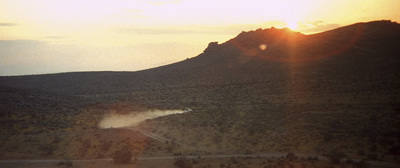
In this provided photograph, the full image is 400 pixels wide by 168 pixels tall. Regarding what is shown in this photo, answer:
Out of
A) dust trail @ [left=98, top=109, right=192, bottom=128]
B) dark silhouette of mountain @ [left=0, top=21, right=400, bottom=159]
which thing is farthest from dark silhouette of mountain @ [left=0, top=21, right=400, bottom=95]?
dust trail @ [left=98, top=109, right=192, bottom=128]

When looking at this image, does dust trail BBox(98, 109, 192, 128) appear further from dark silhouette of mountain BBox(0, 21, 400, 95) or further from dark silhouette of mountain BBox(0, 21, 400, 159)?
dark silhouette of mountain BBox(0, 21, 400, 95)

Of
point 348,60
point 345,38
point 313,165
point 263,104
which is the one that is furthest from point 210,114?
point 345,38

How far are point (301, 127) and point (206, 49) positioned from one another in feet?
310

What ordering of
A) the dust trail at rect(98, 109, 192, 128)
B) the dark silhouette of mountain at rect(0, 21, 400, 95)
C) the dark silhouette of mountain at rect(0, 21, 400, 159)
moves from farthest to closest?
the dark silhouette of mountain at rect(0, 21, 400, 95)
the dust trail at rect(98, 109, 192, 128)
the dark silhouette of mountain at rect(0, 21, 400, 159)

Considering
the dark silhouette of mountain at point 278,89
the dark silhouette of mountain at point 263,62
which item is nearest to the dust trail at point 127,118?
the dark silhouette of mountain at point 278,89

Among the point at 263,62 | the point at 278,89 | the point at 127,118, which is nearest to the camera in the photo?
the point at 127,118

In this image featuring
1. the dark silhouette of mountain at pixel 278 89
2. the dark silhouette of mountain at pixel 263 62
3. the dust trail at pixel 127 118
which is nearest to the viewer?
the dark silhouette of mountain at pixel 278 89

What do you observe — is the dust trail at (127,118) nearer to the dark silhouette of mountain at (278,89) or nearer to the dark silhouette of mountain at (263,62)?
the dark silhouette of mountain at (278,89)

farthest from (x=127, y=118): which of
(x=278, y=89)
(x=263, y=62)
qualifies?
(x=263, y=62)

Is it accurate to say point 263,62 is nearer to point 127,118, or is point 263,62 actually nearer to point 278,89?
point 278,89

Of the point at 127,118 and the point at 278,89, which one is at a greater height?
the point at 278,89

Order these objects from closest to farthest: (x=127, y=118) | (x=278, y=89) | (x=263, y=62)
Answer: (x=127, y=118), (x=278, y=89), (x=263, y=62)

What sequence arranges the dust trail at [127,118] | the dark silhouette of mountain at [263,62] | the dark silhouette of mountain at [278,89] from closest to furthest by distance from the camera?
the dark silhouette of mountain at [278,89] < the dust trail at [127,118] < the dark silhouette of mountain at [263,62]

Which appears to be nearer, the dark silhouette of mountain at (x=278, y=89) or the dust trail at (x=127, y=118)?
the dark silhouette of mountain at (x=278, y=89)
